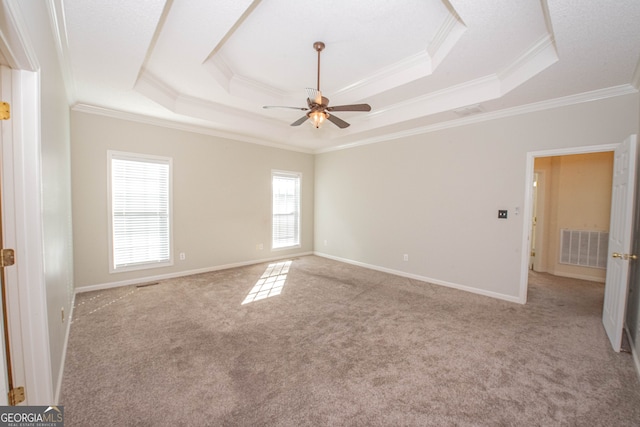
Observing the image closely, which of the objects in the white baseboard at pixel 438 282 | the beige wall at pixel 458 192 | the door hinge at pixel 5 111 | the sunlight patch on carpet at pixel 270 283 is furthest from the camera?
the sunlight patch on carpet at pixel 270 283

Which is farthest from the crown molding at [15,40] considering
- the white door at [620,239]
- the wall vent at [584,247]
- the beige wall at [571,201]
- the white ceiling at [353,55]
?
the wall vent at [584,247]

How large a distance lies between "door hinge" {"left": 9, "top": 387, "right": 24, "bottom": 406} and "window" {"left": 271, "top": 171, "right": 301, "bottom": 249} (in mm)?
4567

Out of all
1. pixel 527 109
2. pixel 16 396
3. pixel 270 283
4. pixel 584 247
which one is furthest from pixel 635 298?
pixel 16 396

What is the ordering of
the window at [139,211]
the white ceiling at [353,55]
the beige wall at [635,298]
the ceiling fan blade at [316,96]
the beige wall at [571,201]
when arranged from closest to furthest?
the white ceiling at [353,55], the beige wall at [635,298], the ceiling fan blade at [316,96], the window at [139,211], the beige wall at [571,201]

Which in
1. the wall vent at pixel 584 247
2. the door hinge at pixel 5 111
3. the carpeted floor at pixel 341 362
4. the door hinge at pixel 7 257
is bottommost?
the carpeted floor at pixel 341 362

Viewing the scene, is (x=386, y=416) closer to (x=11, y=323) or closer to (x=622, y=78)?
(x=11, y=323)

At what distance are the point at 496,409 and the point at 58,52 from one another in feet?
14.3

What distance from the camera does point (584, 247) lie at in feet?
15.1

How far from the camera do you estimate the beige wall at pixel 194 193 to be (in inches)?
148

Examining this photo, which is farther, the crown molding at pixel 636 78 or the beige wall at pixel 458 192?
the beige wall at pixel 458 192

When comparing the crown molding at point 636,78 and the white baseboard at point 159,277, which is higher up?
the crown molding at point 636,78

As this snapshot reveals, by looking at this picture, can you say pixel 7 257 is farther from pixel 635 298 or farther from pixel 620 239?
pixel 635 298

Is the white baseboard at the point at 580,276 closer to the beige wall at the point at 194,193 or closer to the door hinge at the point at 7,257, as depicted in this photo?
the beige wall at the point at 194,193

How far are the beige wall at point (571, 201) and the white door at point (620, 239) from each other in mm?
2247
